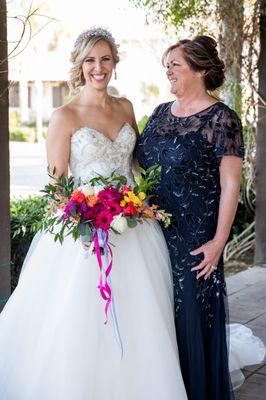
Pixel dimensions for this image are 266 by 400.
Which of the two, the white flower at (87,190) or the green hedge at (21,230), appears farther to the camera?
the green hedge at (21,230)

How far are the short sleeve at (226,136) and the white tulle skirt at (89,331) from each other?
588mm

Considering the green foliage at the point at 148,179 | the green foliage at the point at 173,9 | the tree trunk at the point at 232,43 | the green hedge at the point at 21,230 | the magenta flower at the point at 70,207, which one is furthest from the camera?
the tree trunk at the point at 232,43

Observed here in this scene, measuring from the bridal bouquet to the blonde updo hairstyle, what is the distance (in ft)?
2.21

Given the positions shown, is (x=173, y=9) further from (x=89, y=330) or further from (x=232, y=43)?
(x=89, y=330)

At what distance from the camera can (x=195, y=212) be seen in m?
3.19

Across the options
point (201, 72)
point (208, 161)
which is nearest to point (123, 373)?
point (208, 161)

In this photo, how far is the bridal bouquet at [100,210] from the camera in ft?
9.27

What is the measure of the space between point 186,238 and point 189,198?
0.22 meters

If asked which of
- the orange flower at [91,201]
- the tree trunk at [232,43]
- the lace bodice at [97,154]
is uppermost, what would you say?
the tree trunk at [232,43]

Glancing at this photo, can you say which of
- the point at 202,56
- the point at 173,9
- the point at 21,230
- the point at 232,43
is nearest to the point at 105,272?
the point at 202,56

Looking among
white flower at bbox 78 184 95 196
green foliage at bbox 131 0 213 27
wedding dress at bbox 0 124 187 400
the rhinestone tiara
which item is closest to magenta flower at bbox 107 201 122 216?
white flower at bbox 78 184 95 196

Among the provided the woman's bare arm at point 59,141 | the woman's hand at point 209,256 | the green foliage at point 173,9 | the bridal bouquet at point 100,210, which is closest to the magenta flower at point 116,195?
the bridal bouquet at point 100,210

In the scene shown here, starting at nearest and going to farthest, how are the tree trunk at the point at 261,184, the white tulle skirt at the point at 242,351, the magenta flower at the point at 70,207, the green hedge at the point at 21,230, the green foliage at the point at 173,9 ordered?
the magenta flower at the point at 70,207, the white tulle skirt at the point at 242,351, the green hedge at the point at 21,230, the green foliage at the point at 173,9, the tree trunk at the point at 261,184

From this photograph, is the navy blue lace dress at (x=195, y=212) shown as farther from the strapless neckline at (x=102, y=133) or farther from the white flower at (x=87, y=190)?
the white flower at (x=87, y=190)
